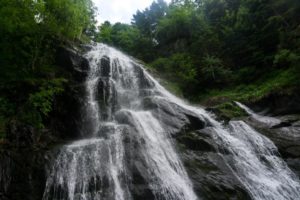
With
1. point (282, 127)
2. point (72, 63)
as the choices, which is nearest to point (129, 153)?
point (282, 127)

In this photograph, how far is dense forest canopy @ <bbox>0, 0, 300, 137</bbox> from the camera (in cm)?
1431

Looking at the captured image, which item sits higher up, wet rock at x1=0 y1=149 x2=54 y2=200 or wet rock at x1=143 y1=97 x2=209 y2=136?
wet rock at x1=143 y1=97 x2=209 y2=136

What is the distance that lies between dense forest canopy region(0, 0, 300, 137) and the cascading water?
8.77 feet

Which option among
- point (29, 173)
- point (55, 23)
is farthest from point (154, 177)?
point (55, 23)

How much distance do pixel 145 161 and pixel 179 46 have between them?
921 inches

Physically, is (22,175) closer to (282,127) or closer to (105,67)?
(105,67)

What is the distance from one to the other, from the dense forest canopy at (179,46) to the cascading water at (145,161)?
267 cm

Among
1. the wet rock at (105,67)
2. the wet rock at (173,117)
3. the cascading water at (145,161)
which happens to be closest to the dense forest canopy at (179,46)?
the cascading water at (145,161)

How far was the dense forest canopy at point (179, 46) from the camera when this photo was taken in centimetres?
1431

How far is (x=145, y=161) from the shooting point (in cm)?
1136

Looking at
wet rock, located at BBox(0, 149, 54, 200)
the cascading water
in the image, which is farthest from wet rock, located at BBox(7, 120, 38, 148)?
the cascading water

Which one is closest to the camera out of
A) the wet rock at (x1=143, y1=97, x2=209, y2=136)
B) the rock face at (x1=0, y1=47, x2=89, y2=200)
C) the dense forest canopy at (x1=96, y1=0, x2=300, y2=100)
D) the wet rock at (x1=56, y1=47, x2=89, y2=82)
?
the rock face at (x1=0, y1=47, x2=89, y2=200)

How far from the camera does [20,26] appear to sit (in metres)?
14.8

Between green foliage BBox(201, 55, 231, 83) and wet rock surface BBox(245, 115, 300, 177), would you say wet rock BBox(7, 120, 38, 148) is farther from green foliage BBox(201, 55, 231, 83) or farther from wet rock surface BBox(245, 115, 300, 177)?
green foliage BBox(201, 55, 231, 83)
